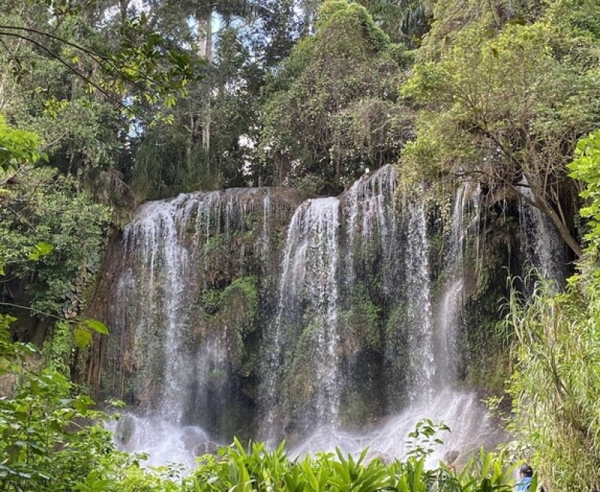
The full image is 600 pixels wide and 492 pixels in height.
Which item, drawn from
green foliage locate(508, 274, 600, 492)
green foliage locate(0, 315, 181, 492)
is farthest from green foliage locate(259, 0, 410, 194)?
green foliage locate(0, 315, 181, 492)

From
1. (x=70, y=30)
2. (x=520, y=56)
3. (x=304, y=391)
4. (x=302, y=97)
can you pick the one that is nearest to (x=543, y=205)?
(x=520, y=56)

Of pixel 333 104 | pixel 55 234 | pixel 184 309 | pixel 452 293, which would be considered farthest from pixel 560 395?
pixel 333 104

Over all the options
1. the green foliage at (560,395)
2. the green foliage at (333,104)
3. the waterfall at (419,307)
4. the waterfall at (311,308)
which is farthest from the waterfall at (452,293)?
the green foliage at (560,395)

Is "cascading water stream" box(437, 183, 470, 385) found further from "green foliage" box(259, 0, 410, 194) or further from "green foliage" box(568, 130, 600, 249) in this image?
"green foliage" box(568, 130, 600, 249)

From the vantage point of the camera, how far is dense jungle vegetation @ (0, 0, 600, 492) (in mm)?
2271

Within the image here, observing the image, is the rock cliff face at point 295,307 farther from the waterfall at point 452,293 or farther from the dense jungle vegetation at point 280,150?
the dense jungle vegetation at point 280,150

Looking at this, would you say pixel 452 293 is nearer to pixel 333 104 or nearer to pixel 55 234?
pixel 333 104

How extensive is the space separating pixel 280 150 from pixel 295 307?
14.7 ft

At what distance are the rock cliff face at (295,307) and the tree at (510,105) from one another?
2.15 m

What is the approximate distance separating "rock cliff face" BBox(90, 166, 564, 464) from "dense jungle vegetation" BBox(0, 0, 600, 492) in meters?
0.91

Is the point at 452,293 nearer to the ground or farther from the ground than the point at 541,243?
nearer to the ground

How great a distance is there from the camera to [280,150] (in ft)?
46.3

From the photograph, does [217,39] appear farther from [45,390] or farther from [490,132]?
[45,390]

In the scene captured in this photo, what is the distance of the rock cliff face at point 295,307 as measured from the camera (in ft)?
32.4
